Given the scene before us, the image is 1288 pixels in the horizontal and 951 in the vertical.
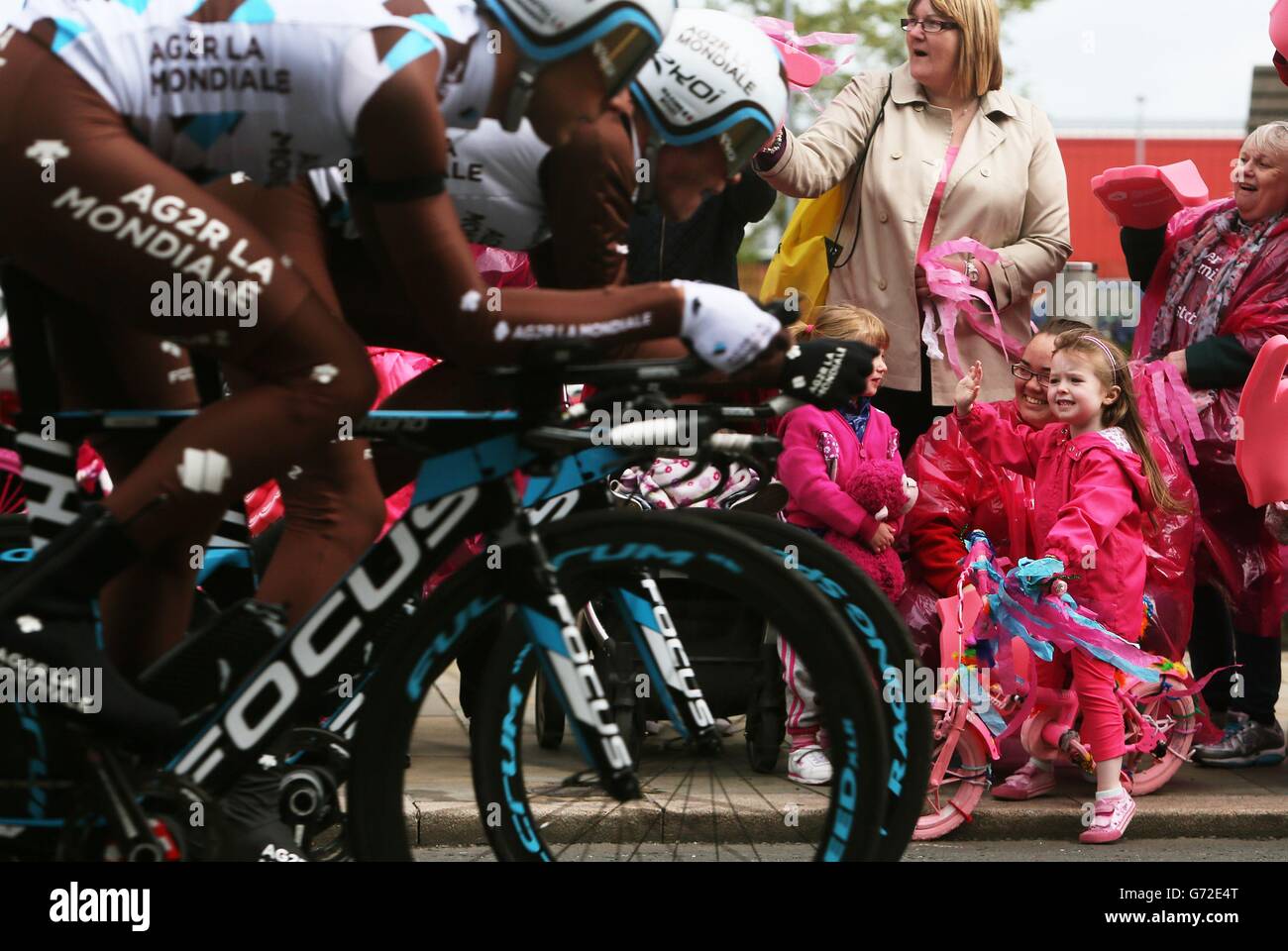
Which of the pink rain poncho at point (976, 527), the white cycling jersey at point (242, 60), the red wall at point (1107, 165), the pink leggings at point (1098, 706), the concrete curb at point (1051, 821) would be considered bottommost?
the red wall at point (1107, 165)

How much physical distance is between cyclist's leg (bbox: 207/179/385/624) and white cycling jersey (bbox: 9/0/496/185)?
0.44 m

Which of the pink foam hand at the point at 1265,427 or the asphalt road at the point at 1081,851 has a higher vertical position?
the pink foam hand at the point at 1265,427

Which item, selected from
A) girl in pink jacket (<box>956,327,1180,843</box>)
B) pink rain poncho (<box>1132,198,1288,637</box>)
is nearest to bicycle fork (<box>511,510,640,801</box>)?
girl in pink jacket (<box>956,327,1180,843</box>)

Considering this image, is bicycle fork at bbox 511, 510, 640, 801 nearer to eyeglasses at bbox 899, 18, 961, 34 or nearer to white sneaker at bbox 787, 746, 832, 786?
white sneaker at bbox 787, 746, 832, 786

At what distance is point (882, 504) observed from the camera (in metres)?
5.64

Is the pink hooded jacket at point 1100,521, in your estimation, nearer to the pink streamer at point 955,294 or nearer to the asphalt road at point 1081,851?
the pink streamer at point 955,294

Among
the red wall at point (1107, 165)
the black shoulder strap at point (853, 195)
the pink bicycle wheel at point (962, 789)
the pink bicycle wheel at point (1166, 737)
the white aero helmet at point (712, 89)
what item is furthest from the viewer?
the red wall at point (1107, 165)

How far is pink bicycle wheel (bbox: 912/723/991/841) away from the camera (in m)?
5.30

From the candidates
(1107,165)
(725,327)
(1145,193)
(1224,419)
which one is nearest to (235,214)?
(725,327)

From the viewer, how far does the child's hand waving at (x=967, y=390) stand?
232 inches

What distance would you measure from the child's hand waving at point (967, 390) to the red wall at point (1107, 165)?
2007 centimetres

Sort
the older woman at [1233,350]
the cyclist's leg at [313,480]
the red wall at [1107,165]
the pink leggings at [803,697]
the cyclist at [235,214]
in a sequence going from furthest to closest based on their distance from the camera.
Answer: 1. the red wall at [1107,165]
2. the older woman at [1233,350]
3. the cyclist's leg at [313,480]
4. the pink leggings at [803,697]
5. the cyclist at [235,214]

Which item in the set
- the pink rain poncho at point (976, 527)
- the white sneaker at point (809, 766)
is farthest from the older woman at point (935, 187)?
the white sneaker at point (809, 766)
